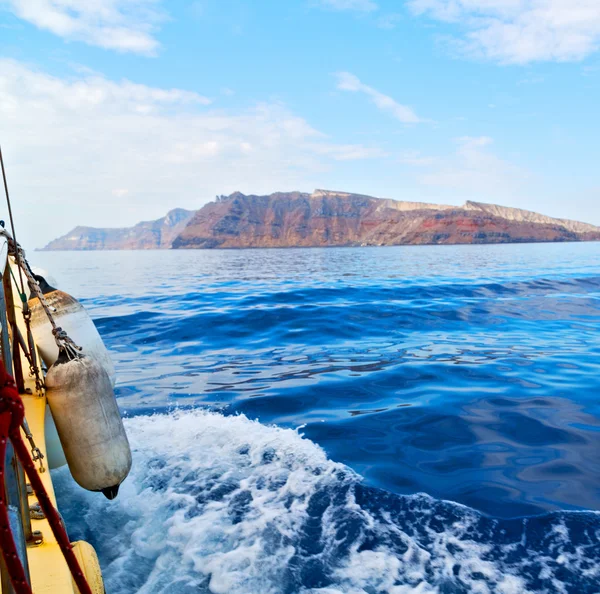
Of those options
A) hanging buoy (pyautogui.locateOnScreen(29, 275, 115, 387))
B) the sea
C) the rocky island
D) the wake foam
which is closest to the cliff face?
the rocky island

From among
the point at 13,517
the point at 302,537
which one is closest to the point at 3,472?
the point at 13,517

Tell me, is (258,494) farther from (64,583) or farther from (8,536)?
(8,536)

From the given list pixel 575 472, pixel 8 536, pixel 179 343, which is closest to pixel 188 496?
pixel 8 536

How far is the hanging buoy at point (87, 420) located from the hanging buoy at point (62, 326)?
37.3 inches

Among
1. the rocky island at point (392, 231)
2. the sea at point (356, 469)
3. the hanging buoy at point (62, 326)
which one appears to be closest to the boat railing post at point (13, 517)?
the sea at point (356, 469)

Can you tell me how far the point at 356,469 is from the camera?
4.50 m

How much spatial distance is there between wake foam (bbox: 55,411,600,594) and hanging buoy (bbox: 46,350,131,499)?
0.87 meters

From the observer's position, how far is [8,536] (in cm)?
128

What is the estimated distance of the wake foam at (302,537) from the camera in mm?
3078

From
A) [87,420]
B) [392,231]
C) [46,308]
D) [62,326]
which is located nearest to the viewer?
[87,420]

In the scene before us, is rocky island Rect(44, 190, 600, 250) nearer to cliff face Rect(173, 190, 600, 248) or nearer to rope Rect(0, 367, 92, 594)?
cliff face Rect(173, 190, 600, 248)

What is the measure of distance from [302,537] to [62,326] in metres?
2.73

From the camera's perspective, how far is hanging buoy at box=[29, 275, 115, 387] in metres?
3.94

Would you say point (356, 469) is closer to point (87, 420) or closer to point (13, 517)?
point (87, 420)
